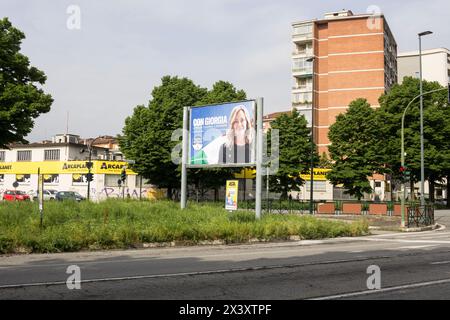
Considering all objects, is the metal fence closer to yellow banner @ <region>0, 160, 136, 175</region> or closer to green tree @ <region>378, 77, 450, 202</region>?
green tree @ <region>378, 77, 450, 202</region>

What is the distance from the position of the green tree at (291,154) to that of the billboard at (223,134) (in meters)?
22.7

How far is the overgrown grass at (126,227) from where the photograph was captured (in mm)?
14531

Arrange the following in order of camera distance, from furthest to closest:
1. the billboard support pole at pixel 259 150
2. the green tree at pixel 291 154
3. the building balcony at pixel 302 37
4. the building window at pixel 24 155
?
the building balcony at pixel 302 37, the building window at pixel 24 155, the green tree at pixel 291 154, the billboard support pole at pixel 259 150

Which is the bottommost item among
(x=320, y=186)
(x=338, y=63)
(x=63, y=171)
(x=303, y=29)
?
(x=320, y=186)

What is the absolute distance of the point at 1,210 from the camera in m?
18.8

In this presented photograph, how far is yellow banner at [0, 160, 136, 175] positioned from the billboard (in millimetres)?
36206

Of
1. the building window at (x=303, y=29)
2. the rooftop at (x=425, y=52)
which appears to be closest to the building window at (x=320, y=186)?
the building window at (x=303, y=29)

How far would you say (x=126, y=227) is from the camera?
16.7 metres

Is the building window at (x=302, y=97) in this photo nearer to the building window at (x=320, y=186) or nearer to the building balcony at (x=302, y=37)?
the building balcony at (x=302, y=37)

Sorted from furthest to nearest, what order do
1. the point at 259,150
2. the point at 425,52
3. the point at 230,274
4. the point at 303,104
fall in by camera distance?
the point at 425,52
the point at 303,104
the point at 259,150
the point at 230,274

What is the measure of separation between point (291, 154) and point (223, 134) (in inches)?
933

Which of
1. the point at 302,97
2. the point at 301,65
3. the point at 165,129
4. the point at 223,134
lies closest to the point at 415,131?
the point at 165,129

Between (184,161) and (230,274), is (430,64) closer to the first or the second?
(184,161)

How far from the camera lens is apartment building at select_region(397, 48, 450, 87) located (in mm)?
98500
